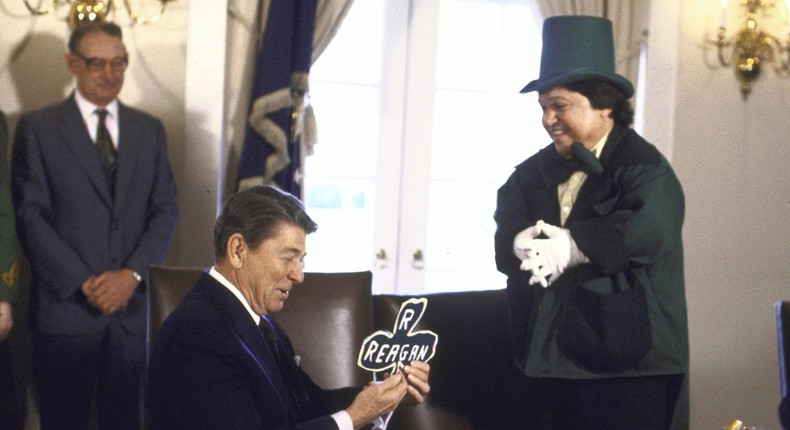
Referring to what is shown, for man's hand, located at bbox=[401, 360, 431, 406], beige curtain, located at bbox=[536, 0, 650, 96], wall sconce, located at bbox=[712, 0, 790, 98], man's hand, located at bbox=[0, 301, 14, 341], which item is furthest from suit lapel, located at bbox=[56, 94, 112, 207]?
wall sconce, located at bbox=[712, 0, 790, 98]

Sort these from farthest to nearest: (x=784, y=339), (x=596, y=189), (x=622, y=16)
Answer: (x=622, y=16)
(x=784, y=339)
(x=596, y=189)

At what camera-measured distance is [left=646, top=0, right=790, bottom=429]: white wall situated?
443 centimetres

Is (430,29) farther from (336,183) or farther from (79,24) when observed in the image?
(79,24)

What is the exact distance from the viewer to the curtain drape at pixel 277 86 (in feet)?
13.0

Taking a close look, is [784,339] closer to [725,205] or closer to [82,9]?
[725,205]

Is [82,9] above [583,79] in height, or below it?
above

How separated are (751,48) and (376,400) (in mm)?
3086

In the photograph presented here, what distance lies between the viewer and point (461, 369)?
8.96 feet

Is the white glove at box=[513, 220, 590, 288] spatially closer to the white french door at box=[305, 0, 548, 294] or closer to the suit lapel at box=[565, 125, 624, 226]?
the suit lapel at box=[565, 125, 624, 226]

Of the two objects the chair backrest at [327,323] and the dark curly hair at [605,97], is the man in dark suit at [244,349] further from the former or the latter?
the dark curly hair at [605,97]

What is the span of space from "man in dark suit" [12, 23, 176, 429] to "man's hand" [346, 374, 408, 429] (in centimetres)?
157

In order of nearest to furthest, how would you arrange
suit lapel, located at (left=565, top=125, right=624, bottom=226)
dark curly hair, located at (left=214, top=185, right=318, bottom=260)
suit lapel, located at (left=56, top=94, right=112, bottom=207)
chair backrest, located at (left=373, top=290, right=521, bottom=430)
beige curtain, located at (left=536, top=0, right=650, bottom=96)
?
dark curly hair, located at (left=214, top=185, right=318, bottom=260) → suit lapel, located at (left=565, top=125, right=624, bottom=226) → chair backrest, located at (left=373, top=290, right=521, bottom=430) → suit lapel, located at (left=56, top=94, right=112, bottom=207) → beige curtain, located at (left=536, top=0, right=650, bottom=96)

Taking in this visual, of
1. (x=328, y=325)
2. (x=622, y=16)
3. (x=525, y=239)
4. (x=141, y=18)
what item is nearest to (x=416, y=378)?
(x=525, y=239)

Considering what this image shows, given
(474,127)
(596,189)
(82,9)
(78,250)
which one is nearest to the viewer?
(596,189)
